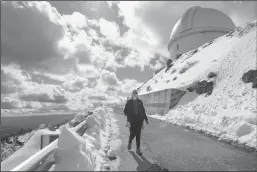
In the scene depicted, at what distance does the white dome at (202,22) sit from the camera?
4669 centimetres

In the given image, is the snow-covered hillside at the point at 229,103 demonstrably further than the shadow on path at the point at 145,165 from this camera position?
Yes

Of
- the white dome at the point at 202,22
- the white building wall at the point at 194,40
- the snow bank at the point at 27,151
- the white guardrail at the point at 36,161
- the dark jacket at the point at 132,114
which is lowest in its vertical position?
the snow bank at the point at 27,151

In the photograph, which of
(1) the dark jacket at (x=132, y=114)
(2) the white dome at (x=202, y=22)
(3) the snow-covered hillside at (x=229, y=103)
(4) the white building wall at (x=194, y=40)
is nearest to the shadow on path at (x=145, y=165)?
(1) the dark jacket at (x=132, y=114)

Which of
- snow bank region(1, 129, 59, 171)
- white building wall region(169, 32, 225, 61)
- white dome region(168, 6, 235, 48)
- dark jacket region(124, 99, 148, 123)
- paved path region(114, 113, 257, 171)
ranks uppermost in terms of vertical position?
white dome region(168, 6, 235, 48)

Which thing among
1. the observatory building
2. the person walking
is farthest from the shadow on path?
the observatory building

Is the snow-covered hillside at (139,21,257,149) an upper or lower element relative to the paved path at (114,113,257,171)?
upper

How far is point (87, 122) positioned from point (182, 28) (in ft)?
159

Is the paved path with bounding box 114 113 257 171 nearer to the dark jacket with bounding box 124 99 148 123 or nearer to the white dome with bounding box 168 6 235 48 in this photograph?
the dark jacket with bounding box 124 99 148 123

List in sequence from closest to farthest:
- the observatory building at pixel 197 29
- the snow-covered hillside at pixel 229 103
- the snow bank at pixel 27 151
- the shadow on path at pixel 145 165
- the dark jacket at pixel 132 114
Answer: the snow bank at pixel 27 151 < the shadow on path at pixel 145 165 < the dark jacket at pixel 132 114 < the snow-covered hillside at pixel 229 103 < the observatory building at pixel 197 29

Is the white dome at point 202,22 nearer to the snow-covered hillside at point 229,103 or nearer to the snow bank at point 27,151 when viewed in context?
the snow-covered hillside at point 229,103

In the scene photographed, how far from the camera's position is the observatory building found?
4541cm

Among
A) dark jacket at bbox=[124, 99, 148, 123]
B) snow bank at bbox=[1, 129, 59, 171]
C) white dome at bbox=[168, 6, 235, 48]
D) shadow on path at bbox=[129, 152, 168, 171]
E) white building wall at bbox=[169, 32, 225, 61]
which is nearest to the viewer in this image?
snow bank at bbox=[1, 129, 59, 171]

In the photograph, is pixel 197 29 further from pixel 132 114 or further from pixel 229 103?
pixel 132 114

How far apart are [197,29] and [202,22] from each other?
3660mm
